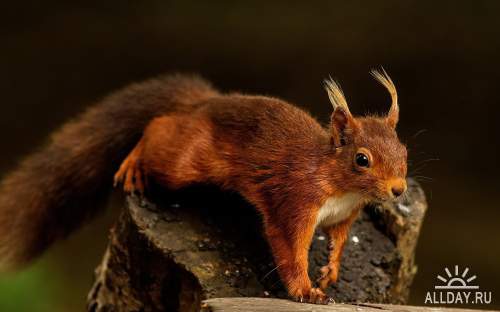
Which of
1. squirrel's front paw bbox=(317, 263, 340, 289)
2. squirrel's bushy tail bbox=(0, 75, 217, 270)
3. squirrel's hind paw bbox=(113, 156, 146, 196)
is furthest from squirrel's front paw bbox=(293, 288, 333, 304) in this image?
squirrel's bushy tail bbox=(0, 75, 217, 270)

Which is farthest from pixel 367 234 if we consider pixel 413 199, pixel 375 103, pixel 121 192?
pixel 375 103

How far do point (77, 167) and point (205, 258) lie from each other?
24.6 inches

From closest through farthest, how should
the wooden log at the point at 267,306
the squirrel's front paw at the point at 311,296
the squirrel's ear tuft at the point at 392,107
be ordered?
the wooden log at the point at 267,306 → the squirrel's front paw at the point at 311,296 → the squirrel's ear tuft at the point at 392,107

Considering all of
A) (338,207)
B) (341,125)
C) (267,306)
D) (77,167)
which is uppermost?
(341,125)

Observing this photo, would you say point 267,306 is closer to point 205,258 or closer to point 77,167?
point 205,258

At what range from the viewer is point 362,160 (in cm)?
234

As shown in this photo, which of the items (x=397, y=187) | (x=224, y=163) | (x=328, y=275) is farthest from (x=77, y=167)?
(x=397, y=187)

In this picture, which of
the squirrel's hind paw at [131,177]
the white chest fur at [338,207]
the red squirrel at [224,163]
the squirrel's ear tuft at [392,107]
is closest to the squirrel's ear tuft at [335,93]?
the red squirrel at [224,163]

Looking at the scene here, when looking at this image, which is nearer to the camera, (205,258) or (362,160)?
(362,160)

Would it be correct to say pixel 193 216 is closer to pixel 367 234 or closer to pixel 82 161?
pixel 82 161

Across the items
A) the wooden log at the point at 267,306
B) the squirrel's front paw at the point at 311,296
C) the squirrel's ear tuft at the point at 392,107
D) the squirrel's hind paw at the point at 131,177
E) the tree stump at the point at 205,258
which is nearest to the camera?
the wooden log at the point at 267,306

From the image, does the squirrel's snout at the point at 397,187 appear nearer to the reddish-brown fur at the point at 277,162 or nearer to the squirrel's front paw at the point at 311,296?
the reddish-brown fur at the point at 277,162

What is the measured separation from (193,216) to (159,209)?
0.37ft

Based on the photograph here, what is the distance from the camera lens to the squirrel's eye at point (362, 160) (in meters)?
2.33
